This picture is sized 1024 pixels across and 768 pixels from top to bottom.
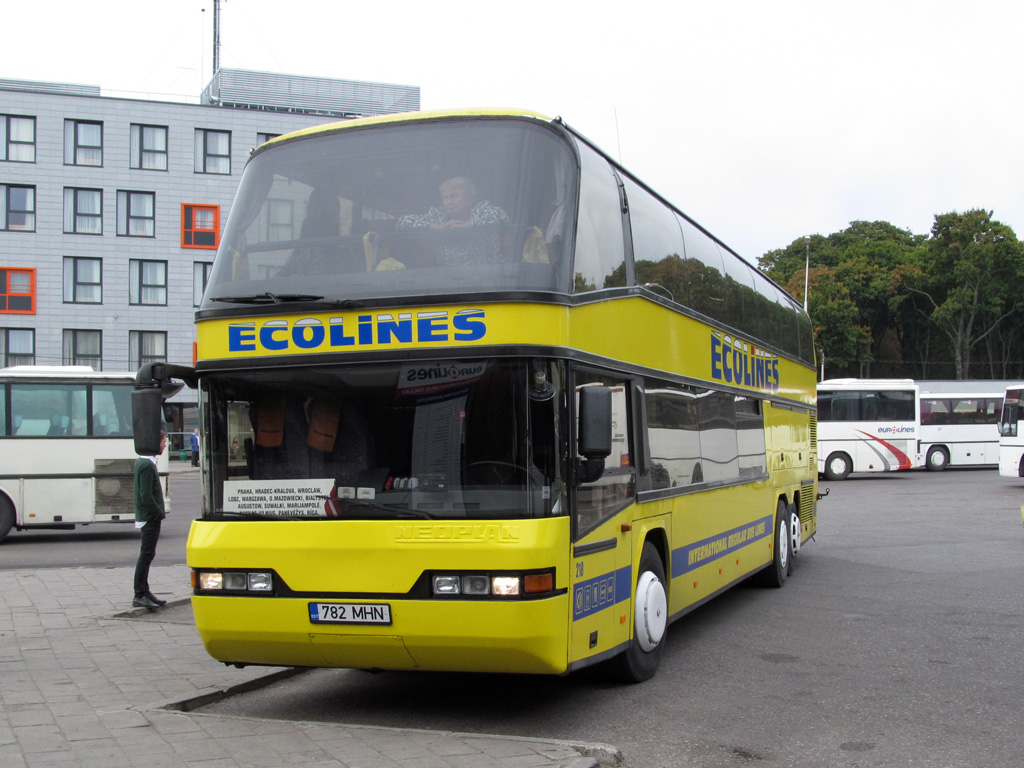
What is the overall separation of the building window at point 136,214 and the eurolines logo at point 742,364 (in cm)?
4430

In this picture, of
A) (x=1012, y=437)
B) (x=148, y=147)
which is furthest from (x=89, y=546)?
(x=148, y=147)

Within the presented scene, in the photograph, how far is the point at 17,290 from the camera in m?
50.4

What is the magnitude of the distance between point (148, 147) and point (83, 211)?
435 cm

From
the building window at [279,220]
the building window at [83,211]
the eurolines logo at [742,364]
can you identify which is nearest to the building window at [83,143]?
the building window at [83,211]

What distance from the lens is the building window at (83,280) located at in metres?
51.2

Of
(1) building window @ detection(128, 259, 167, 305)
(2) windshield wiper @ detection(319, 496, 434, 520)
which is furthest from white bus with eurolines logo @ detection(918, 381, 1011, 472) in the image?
(2) windshield wiper @ detection(319, 496, 434, 520)

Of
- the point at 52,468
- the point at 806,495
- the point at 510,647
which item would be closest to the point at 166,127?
the point at 52,468

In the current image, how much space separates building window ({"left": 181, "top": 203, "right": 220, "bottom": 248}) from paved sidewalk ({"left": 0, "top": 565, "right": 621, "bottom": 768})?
45345 millimetres

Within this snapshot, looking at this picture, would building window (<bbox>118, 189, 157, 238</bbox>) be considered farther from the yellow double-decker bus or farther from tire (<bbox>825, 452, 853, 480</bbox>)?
the yellow double-decker bus

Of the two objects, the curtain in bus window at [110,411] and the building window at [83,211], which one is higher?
the building window at [83,211]

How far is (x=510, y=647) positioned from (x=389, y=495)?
1.11 meters

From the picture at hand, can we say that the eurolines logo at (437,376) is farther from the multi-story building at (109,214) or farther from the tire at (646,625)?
the multi-story building at (109,214)

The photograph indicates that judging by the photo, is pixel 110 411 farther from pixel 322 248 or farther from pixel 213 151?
pixel 213 151

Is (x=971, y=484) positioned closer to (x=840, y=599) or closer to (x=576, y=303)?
(x=840, y=599)
